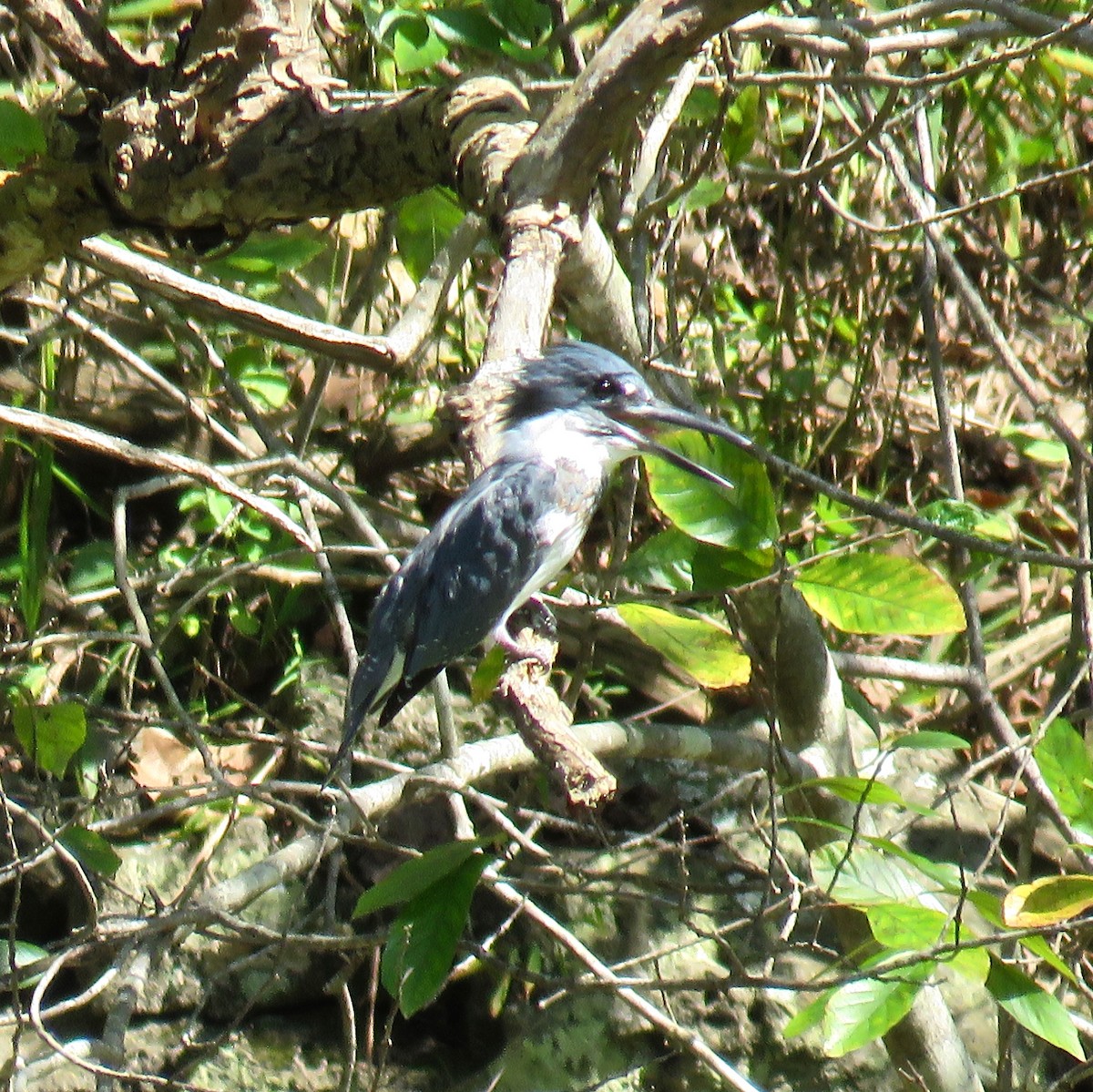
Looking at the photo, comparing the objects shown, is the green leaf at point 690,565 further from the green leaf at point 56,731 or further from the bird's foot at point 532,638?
the green leaf at point 56,731

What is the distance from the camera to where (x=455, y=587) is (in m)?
2.55

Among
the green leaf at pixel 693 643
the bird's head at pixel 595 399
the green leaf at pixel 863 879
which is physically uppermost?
the bird's head at pixel 595 399

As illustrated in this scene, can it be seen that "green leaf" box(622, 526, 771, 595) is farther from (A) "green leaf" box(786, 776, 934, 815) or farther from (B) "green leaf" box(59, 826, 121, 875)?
(B) "green leaf" box(59, 826, 121, 875)

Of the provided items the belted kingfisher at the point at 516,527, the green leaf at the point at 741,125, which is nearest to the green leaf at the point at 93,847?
the belted kingfisher at the point at 516,527

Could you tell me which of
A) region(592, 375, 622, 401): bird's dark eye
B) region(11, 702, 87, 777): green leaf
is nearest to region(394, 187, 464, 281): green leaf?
region(592, 375, 622, 401): bird's dark eye

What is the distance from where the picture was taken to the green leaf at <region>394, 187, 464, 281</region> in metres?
2.73

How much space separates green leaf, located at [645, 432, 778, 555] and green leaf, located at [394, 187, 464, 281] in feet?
2.84

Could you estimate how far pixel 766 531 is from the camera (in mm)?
2123

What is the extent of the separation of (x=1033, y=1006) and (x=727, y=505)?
85 cm

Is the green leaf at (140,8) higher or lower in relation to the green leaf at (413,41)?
higher

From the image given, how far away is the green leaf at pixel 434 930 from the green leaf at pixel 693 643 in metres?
0.44

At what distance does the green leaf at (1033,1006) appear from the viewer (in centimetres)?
194

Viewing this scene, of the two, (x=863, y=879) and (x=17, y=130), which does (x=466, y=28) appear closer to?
(x=17, y=130)

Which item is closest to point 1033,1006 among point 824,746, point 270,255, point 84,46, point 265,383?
point 824,746
